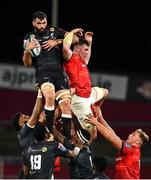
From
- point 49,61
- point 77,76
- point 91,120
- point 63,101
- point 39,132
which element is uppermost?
point 49,61

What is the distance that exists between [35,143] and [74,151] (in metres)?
0.57

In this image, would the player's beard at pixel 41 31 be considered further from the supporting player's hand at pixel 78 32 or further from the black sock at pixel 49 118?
the black sock at pixel 49 118

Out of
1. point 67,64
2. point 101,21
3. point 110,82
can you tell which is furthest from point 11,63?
point 67,64

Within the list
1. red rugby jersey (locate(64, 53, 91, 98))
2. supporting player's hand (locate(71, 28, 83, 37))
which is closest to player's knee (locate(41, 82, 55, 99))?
red rugby jersey (locate(64, 53, 91, 98))

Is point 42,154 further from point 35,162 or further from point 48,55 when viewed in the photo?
point 48,55

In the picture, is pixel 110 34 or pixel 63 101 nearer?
pixel 63 101

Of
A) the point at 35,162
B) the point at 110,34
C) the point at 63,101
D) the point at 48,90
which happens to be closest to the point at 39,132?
the point at 35,162

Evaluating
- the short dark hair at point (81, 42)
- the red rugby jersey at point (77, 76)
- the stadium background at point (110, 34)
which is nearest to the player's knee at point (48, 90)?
the red rugby jersey at point (77, 76)

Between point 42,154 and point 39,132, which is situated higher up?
point 39,132

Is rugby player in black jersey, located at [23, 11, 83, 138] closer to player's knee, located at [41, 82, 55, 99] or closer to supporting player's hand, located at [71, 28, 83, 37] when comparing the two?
player's knee, located at [41, 82, 55, 99]

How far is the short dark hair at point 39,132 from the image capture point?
10672mm

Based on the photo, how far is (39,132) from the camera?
35.0 ft

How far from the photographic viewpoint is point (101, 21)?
950 inches

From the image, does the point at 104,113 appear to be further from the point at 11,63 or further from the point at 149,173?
the point at 149,173
